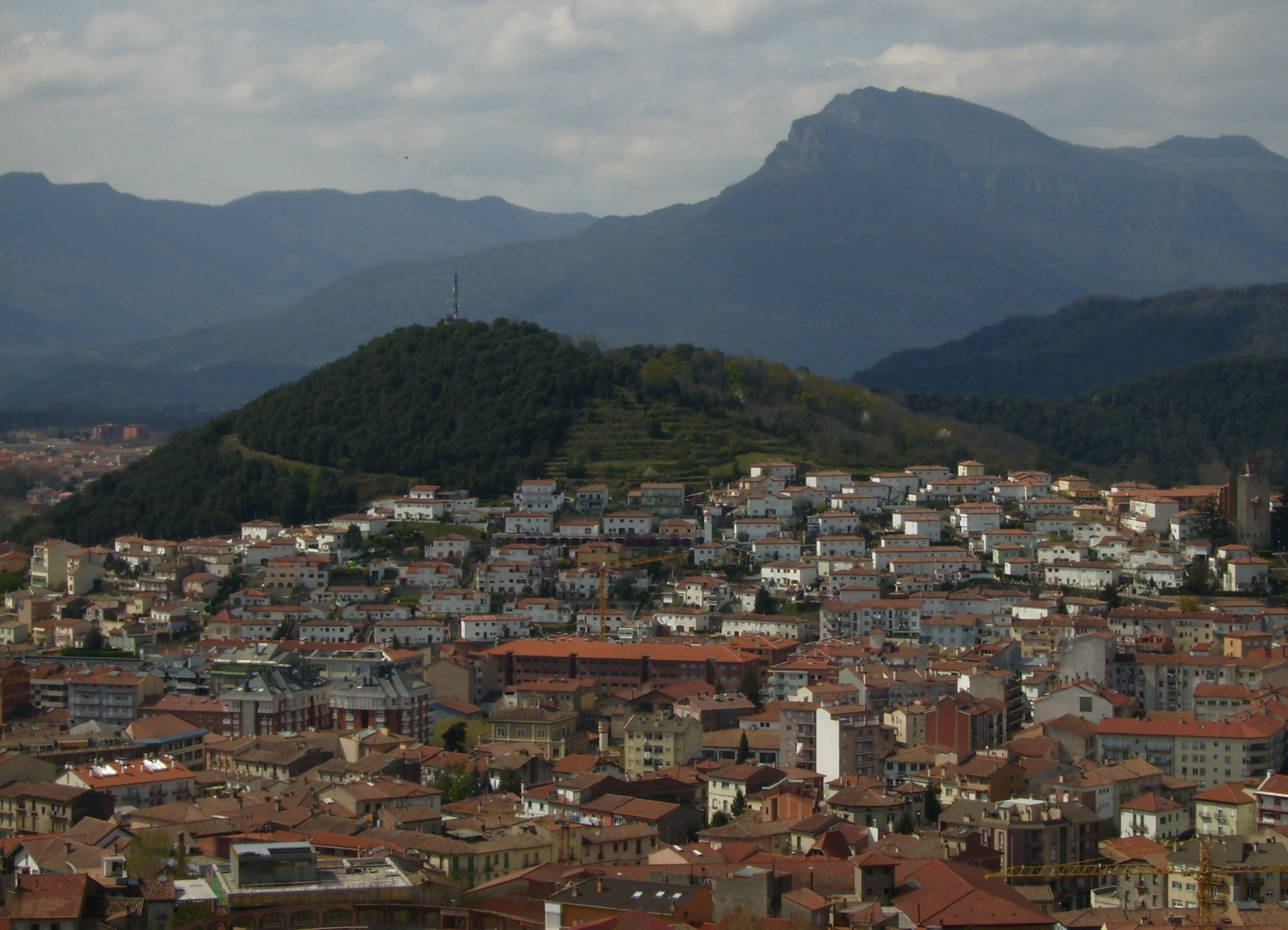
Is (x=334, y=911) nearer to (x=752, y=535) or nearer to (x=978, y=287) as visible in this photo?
(x=752, y=535)

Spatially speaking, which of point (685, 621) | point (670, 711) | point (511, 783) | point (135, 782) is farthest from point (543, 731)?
point (685, 621)

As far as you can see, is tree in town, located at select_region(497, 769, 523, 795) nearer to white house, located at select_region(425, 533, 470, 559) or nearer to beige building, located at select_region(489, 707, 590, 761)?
beige building, located at select_region(489, 707, 590, 761)

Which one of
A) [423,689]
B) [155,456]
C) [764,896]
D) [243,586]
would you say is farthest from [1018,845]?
[155,456]

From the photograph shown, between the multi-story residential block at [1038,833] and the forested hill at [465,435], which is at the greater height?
the forested hill at [465,435]

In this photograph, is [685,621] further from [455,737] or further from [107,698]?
[107,698]

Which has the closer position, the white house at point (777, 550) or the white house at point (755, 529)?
the white house at point (777, 550)

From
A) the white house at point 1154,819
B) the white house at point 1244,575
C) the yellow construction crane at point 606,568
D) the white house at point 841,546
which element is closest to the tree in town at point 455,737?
the yellow construction crane at point 606,568

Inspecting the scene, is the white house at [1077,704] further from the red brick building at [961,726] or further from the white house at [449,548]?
the white house at [449,548]
